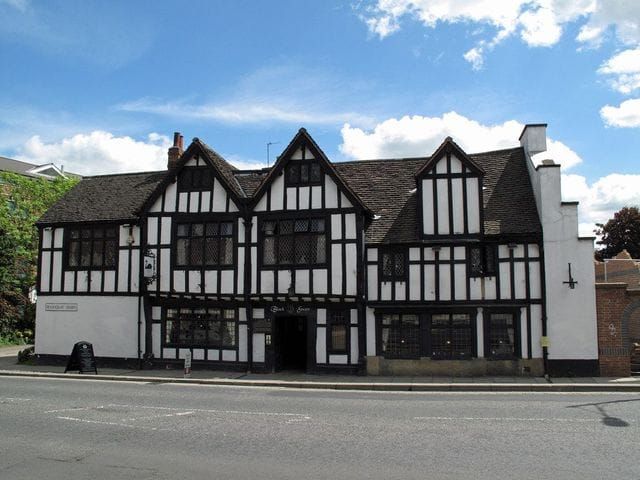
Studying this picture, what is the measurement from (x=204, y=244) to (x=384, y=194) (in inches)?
277

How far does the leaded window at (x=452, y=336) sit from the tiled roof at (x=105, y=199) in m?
11.8

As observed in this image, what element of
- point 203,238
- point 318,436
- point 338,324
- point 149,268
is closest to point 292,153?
point 203,238

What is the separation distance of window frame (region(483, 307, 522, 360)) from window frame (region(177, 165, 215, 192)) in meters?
10.8

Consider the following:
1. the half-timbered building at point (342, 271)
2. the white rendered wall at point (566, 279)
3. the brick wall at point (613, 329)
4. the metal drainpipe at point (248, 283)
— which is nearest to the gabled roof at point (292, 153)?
the half-timbered building at point (342, 271)

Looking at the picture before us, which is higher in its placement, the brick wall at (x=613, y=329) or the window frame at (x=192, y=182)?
the window frame at (x=192, y=182)

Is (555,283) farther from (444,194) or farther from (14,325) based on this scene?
(14,325)

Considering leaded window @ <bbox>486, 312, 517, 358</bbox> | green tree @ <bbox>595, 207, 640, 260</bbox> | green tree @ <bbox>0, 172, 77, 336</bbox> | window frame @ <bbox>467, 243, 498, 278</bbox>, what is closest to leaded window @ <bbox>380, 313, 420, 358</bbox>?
leaded window @ <bbox>486, 312, 517, 358</bbox>

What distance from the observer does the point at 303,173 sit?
64.6 ft

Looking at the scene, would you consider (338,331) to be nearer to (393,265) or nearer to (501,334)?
(393,265)

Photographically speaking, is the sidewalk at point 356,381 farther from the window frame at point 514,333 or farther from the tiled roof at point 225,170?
the tiled roof at point 225,170

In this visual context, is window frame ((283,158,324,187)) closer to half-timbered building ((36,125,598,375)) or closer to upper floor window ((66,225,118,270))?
half-timbered building ((36,125,598,375))

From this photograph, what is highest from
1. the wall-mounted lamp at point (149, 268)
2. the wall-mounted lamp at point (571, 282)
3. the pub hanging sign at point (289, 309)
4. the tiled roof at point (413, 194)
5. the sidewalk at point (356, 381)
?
the tiled roof at point (413, 194)

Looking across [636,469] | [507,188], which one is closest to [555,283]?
[507,188]

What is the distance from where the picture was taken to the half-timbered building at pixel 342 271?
18312 mm
